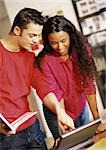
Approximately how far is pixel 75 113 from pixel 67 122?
0.31 ft

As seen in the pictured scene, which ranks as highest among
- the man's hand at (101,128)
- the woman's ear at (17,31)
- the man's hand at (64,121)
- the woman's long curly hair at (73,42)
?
the woman's ear at (17,31)

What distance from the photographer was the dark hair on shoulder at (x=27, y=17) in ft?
6.65

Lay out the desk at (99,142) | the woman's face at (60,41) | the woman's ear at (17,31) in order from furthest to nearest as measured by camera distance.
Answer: the woman's face at (60,41) → the woman's ear at (17,31) → the desk at (99,142)

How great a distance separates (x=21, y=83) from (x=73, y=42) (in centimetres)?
49

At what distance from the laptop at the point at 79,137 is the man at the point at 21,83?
69mm

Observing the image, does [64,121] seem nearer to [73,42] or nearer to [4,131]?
[4,131]

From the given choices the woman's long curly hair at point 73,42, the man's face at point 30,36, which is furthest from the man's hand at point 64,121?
the man's face at point 30,36

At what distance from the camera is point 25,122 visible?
6.56ft

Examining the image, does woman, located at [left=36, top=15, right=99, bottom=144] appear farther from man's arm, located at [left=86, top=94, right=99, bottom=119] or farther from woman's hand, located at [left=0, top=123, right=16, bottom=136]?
woman's hand, located at [left=0, top=123, right=16, bottom=136]

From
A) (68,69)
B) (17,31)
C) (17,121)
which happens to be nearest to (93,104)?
(68,69)

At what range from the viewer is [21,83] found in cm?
201

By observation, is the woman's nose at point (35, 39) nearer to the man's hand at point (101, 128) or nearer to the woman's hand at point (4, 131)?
the woman's hand at point (4, 131)

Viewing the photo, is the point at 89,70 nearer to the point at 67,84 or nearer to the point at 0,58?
the point at 67,84

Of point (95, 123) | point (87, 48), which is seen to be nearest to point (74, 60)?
point (87, 48)
